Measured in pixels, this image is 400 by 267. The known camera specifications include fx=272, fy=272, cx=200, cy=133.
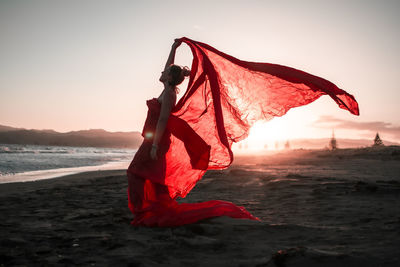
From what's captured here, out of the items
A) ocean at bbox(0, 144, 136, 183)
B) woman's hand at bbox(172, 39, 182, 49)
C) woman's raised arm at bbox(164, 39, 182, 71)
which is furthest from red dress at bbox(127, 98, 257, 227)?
ocean at bbox(0, 144, 136, 183)

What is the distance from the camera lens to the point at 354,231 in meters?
2.76

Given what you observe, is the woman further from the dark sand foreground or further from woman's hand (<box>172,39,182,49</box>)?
woman's hand (<box>172,39,182,49</box>)

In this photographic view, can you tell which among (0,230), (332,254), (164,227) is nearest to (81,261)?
(164,227)

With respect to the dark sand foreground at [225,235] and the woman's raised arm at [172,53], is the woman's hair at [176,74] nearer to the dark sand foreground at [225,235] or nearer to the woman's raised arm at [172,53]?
the woman's raised arm at [172,53]

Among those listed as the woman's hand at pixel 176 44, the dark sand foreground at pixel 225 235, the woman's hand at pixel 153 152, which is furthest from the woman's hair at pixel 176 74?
the dark sand foreground at pixel 225 235

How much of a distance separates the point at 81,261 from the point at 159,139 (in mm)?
1698

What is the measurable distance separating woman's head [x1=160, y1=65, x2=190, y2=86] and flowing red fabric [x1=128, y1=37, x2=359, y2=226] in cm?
34

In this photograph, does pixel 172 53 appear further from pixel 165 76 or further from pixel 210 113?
pixel 210 113

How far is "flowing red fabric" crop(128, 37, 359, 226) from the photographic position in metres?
3.58

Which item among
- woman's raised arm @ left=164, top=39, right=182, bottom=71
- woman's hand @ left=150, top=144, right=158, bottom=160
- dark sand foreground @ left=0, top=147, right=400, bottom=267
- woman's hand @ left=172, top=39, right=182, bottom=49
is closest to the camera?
dark sand foreground @ left=0, top=147, right=400, bottom=267

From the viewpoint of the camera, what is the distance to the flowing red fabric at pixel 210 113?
11.7ft

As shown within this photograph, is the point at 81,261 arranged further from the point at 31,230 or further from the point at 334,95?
the point at 334,95

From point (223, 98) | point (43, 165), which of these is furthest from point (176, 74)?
point (43, 165)

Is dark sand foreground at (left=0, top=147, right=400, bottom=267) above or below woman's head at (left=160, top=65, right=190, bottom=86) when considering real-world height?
below
